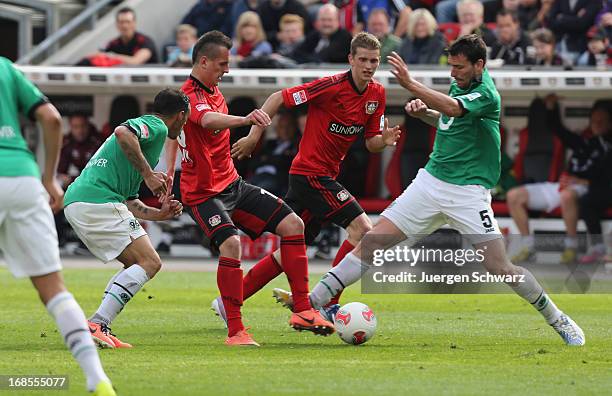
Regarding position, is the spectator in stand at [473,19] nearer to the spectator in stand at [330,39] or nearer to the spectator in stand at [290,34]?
the spectator in stand at [330,39]

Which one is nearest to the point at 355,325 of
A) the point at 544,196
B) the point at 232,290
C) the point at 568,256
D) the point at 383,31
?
the point at 232,290

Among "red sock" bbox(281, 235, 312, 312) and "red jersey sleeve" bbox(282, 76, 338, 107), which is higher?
"red jersey sleeve" bbox(282, 76, 338, 107)

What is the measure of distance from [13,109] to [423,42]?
13.2m

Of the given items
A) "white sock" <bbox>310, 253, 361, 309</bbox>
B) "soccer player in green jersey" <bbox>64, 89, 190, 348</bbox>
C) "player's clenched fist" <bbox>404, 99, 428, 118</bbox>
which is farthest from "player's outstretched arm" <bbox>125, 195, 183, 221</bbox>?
"player's clenched fist" <bbox>404, 99, 428, 118</bbox>

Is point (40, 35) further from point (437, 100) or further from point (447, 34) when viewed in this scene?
point (437, 100)

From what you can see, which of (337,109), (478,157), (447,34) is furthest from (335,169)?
(447,34)

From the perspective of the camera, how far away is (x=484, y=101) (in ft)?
32.6

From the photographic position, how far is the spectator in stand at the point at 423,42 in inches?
762

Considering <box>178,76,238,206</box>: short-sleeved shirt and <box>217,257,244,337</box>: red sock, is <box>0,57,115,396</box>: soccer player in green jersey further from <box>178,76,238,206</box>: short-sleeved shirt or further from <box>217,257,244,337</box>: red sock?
<box>178,76,238,206</box>: short-sleeved shirt

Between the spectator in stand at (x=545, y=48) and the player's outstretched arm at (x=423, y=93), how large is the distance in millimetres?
9659

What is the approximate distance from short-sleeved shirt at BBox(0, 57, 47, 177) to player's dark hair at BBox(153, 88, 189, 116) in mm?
2768

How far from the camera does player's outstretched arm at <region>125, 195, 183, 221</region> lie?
380 inches

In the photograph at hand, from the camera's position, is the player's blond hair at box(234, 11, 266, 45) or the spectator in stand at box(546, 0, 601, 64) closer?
the spectator in stand at box(546, 0, 601, 64)

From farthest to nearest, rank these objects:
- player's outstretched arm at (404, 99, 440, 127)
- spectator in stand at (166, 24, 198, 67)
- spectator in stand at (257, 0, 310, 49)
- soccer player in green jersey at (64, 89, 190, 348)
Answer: spectator in stand at (257, 0, 310, 49), spectator in stand at (166, 24, 198, 67), player's outstretched arm at (404, 99, 440, 127), soccer player in green jersey at (64, 89, 190, 348)
